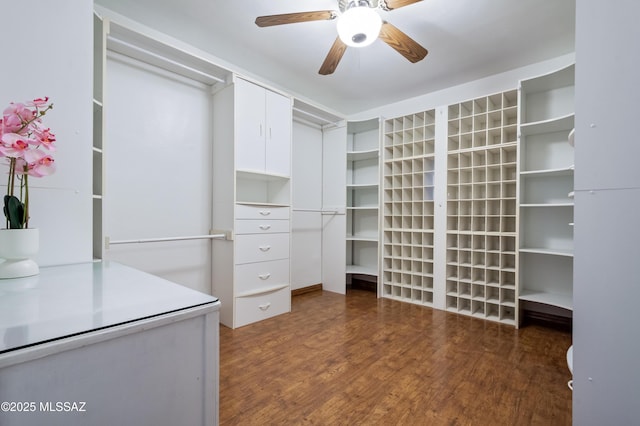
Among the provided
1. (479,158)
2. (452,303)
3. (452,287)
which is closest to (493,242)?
(452,287)

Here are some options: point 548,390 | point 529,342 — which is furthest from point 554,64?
point 548,390

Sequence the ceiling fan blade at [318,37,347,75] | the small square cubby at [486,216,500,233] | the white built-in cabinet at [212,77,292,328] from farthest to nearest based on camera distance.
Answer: the small square cubby at [486,216,500,233]
the white built-in cabinet at [212,77,292,328]
the ceiling fan blade at [318,37,347,75]

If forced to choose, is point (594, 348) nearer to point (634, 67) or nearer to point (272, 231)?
point (634, 67)

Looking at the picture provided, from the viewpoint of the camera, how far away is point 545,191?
2.79 meters

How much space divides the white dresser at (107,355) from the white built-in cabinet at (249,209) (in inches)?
69.2

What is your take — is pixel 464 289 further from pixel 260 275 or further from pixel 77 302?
pixel 77 302

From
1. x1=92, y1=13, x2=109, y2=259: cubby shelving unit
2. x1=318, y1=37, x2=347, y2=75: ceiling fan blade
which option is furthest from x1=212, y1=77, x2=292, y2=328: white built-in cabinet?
x1=92, y1=13, x2=109, y2=259: cubby shelving unit

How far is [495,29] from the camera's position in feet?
7.63

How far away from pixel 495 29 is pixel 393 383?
2.83m

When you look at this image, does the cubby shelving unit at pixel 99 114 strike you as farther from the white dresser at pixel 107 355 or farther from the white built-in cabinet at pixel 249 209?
the white dresser at pixel 107 355

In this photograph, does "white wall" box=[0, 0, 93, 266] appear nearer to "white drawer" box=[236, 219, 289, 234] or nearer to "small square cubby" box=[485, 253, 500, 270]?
"white drawer" box=[236, 219, 289, 234]

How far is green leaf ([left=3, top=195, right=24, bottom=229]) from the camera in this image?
98 cm

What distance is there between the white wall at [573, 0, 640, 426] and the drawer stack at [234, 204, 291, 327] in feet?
7.47

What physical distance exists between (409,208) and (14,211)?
10.8 feet
